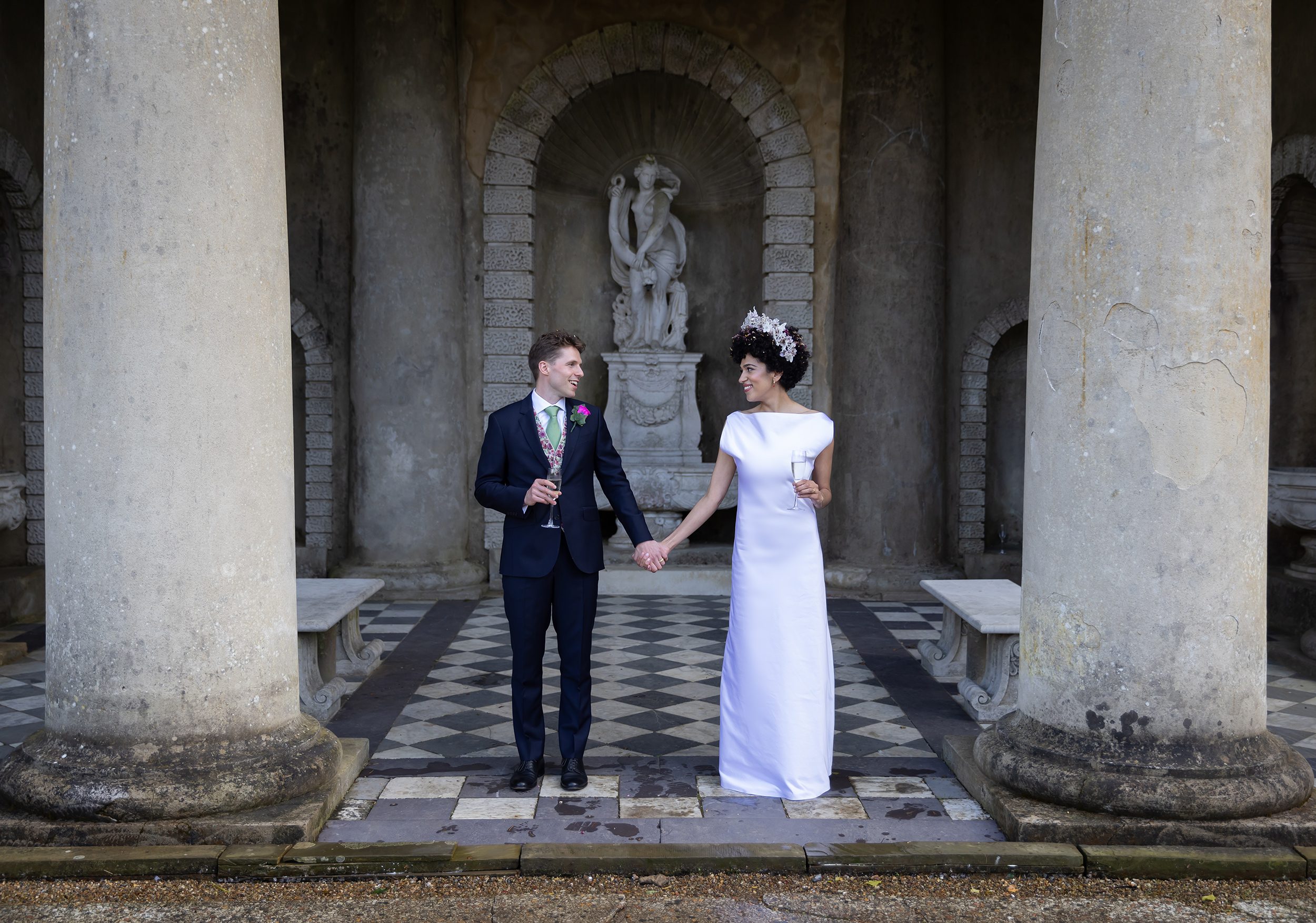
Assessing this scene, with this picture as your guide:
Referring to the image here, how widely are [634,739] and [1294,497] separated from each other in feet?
13.8

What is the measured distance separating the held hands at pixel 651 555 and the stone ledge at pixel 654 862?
108 centimetres

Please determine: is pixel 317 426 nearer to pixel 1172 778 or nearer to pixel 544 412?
pixel 544 412

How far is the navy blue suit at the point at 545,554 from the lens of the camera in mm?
4109

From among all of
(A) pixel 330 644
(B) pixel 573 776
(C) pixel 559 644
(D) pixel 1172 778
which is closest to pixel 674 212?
(A) pixel 330 644

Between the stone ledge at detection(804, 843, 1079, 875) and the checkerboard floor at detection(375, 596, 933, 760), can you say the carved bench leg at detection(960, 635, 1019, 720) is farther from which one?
the stone ledge at detection(804, 843, 1079, 875)

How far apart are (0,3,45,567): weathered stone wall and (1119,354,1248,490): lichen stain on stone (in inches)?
290

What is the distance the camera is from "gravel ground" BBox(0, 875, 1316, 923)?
3162 mm

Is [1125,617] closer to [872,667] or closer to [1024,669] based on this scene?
[1024,669]

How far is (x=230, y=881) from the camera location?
338 centimetres

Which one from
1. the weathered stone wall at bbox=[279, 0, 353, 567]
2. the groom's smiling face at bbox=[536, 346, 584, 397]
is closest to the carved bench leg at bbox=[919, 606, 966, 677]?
the groom's smiling face at bbox=[536, 346, 584, 397]

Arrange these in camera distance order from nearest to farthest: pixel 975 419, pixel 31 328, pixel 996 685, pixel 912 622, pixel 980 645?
pixel 996 685, pixel 980 645, pixel 912 622, pixel 31 328, pixel 975 419

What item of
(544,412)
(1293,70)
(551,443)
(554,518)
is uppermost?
(1293,70)

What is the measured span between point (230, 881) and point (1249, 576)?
334 centimetres

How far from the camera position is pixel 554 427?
4211 mm
